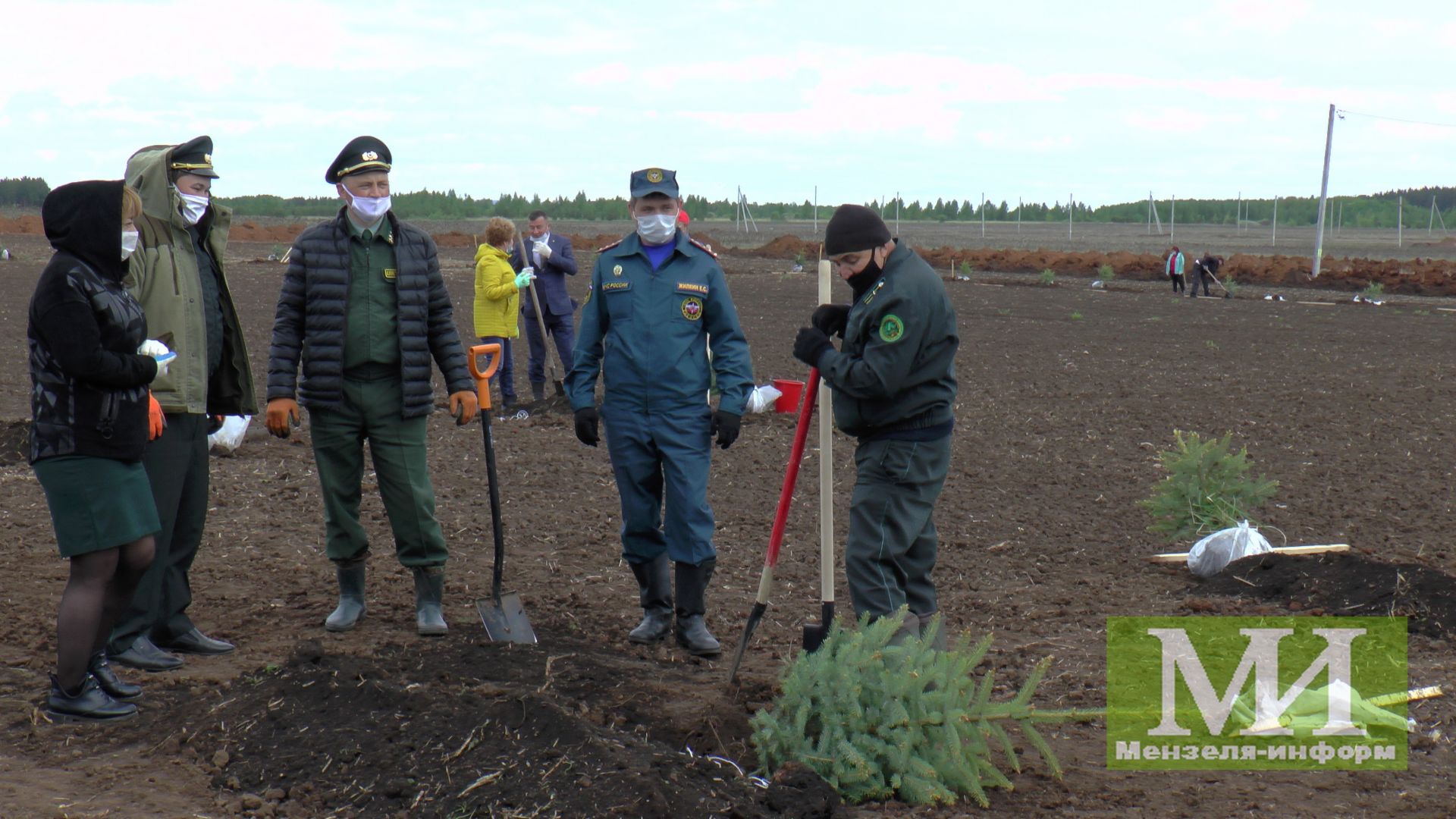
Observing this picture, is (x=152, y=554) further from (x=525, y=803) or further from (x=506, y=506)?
(x=506, y=506)

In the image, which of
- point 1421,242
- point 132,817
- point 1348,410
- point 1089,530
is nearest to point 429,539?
point 132,817

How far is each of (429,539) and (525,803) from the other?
7.36 ft

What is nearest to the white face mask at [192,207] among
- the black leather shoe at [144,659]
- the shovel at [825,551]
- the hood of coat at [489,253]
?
the black leather shoe at [144,659]

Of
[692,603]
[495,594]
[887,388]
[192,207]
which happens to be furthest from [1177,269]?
[192,207]

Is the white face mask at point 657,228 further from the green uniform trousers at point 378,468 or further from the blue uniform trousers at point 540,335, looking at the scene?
the blue uniform trousers at point 540,335

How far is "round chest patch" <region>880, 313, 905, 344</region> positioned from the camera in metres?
4.77

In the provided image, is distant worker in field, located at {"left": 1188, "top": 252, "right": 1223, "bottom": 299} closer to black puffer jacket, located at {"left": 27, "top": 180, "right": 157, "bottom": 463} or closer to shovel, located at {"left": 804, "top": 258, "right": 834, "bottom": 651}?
shovel, located at {"left": 804, "top": 258, "right": 834, "bottom": 651}

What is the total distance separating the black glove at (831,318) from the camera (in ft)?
16.6

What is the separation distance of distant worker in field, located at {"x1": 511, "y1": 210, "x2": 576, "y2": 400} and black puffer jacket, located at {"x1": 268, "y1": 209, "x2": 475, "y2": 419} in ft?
21.8

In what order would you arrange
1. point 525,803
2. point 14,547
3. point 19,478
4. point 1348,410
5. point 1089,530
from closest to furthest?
1. point 525,803
2. point 14,547
3. point 1089,530
4. point 19,478
5. point 1348,410

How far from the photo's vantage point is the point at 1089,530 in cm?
823

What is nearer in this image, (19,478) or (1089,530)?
(1089,530)

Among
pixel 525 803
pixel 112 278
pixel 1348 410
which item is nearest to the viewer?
pixel 525 803

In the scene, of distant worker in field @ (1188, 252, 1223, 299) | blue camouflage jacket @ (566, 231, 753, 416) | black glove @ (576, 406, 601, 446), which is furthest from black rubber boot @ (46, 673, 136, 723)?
distant worker in field @ (1188, 252, 1223, 299)
